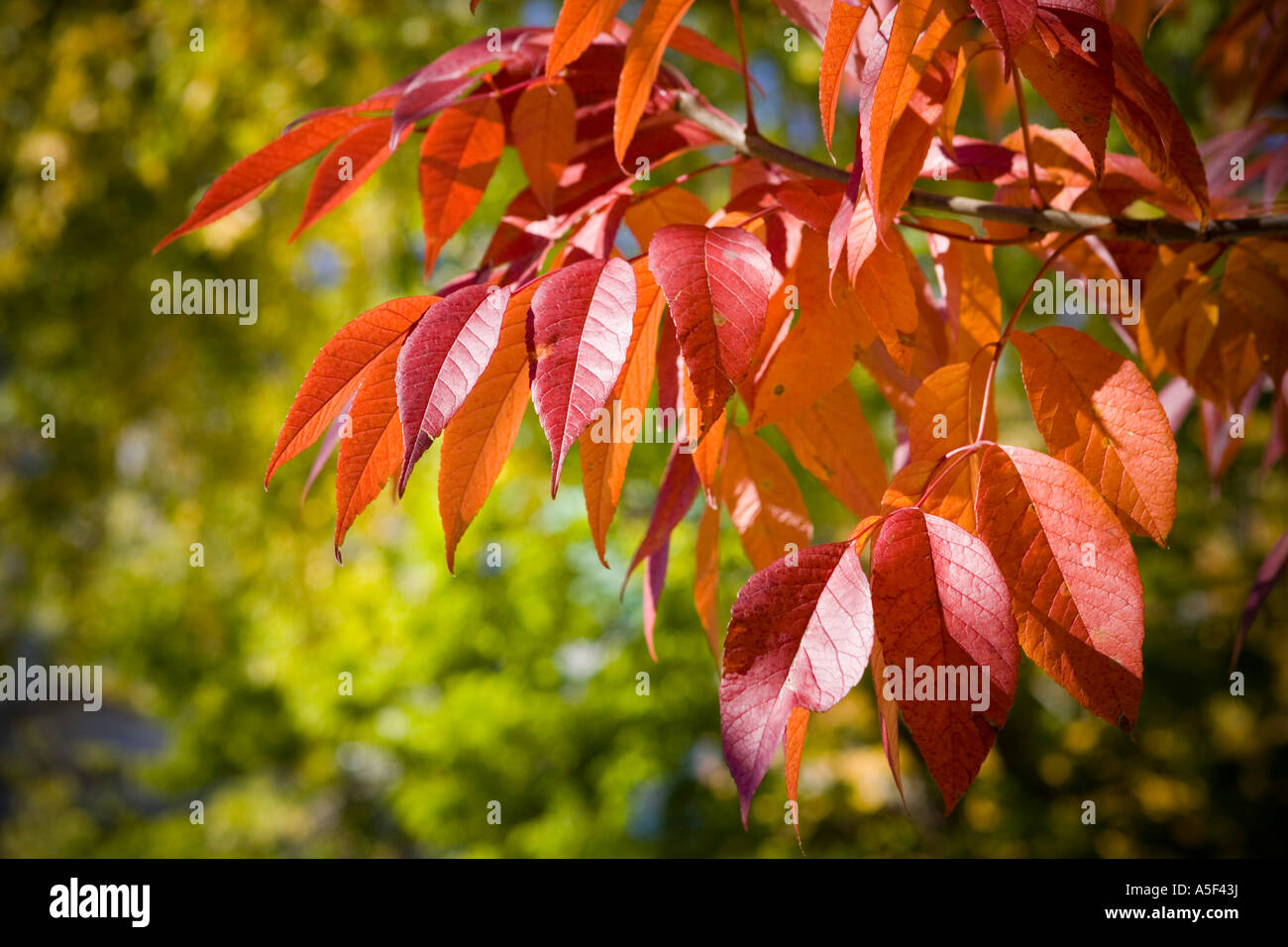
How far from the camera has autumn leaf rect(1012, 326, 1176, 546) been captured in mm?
412

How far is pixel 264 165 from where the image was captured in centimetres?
54

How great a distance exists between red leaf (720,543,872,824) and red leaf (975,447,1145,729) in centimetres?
7

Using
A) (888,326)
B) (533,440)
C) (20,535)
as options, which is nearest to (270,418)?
(533,440)

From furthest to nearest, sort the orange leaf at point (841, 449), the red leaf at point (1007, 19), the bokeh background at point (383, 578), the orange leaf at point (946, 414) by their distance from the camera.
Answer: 1. the bokeh background at point (383, 578)
2. the orange leaf at point (841, 449)
3. the orange leaf at point (946, 414)
4. the red leaf at point (1007, 19)

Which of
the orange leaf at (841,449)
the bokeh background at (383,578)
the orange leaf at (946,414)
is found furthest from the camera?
the bokeh background at (383,578)

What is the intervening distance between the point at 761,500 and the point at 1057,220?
0.72ft

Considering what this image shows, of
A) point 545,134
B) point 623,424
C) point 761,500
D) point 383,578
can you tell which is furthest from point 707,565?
point 383,578

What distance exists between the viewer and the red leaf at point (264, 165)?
1.73 ft

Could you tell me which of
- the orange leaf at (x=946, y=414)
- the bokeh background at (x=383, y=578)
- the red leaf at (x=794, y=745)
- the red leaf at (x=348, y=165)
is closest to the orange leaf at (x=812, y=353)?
the orange leaf at (x=946, y=414)

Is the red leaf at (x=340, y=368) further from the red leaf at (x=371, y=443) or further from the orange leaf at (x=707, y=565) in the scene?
the orange leaf at (x=707, y=565)

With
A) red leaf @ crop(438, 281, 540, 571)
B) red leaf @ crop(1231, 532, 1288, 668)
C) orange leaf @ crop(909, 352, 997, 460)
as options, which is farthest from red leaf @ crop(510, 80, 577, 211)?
red leaf @ crop(1231, 532, 1288, 668)

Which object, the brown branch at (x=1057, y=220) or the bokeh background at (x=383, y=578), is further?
the bokeh background at (x=383, y=578)

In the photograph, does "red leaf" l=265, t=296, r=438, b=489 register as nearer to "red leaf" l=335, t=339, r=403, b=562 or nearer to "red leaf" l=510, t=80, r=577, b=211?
"red leaf" l=335, t=339, r=403, b=562

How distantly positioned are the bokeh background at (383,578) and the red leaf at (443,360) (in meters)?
1.25
